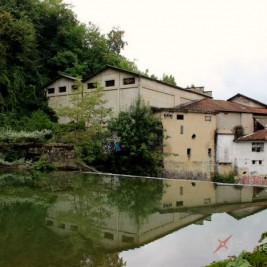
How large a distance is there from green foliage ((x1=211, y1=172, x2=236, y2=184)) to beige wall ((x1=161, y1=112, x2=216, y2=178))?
0.91m

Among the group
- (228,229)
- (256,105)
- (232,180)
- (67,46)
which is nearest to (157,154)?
(232,180)

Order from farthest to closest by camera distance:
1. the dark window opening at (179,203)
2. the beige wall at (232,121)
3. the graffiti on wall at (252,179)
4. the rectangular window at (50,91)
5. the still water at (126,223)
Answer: the rectangular window at (50,91) < the beige wall at (232,121) < the graffiti on wall at (252,179) < the dark window opening at (179,203) < the still water at (126,223)

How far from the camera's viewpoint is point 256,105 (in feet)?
116

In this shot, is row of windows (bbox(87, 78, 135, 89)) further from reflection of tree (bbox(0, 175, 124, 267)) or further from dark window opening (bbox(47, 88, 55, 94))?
reflection of tree (bbox(0, 175, 124, 267))

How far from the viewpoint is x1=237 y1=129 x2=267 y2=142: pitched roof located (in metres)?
27.3

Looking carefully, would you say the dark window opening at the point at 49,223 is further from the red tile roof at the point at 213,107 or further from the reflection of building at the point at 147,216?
the red tile roof at the point at 213,107

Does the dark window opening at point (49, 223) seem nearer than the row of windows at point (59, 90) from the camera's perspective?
Yes

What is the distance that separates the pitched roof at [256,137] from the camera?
27270 millimetres

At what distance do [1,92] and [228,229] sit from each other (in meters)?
22.8

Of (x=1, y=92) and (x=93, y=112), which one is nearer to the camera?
(x=93, y=112)

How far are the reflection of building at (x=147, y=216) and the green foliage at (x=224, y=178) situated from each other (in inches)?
507

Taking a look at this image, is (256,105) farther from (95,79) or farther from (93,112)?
(93,112)

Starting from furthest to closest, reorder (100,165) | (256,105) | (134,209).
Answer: (256,105)
(100,165)
(134,209)

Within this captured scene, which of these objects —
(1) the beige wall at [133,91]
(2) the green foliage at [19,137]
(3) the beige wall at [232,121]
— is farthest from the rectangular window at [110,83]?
(3) the beige wall at [232,121]
